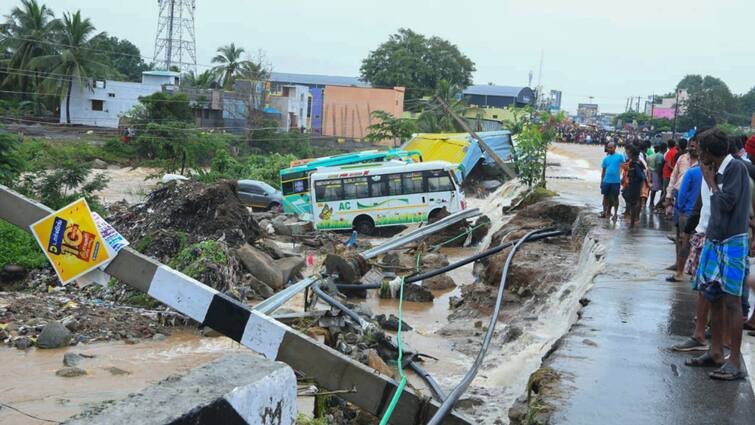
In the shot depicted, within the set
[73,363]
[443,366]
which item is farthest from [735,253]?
[73,363]

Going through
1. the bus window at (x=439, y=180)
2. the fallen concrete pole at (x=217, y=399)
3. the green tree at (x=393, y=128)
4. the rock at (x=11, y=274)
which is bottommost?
the rock at (x=11, y=274)

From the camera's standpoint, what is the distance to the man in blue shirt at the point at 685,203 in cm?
935

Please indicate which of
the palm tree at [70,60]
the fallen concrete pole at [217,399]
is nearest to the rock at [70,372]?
the fallen concrete pole at [217,399]

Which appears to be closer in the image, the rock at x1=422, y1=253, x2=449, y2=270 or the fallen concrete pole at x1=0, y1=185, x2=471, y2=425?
the fallen concrete pole at x1=0, y1=185, x2=471, y2=425

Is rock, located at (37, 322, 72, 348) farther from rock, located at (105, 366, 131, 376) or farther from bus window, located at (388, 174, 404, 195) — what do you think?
bus window, located at (388, 174, 404, 195)

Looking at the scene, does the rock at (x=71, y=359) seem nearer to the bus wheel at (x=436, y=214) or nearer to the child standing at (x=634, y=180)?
the child standing at (x=634, y=180)

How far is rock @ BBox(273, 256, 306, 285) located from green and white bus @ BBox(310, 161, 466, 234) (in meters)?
8.36

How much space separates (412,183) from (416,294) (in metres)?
11.0

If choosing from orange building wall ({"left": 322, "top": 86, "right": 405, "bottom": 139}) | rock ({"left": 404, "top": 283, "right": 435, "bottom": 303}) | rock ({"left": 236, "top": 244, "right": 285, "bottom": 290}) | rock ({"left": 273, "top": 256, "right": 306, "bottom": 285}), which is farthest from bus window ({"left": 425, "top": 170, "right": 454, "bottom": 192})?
orange building wall ({"left": 322, "top": 86, "right": 405, "bottom": 139})

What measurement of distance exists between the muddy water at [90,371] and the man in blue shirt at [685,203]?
270 inches

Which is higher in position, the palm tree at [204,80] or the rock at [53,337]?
the palm tree at [204,80]

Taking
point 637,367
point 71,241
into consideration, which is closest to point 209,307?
point 71,241

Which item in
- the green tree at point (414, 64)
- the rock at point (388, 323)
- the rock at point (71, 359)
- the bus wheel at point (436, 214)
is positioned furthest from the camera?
the green tree at point (414, 64)

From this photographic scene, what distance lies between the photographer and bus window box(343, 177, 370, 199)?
2803cm
